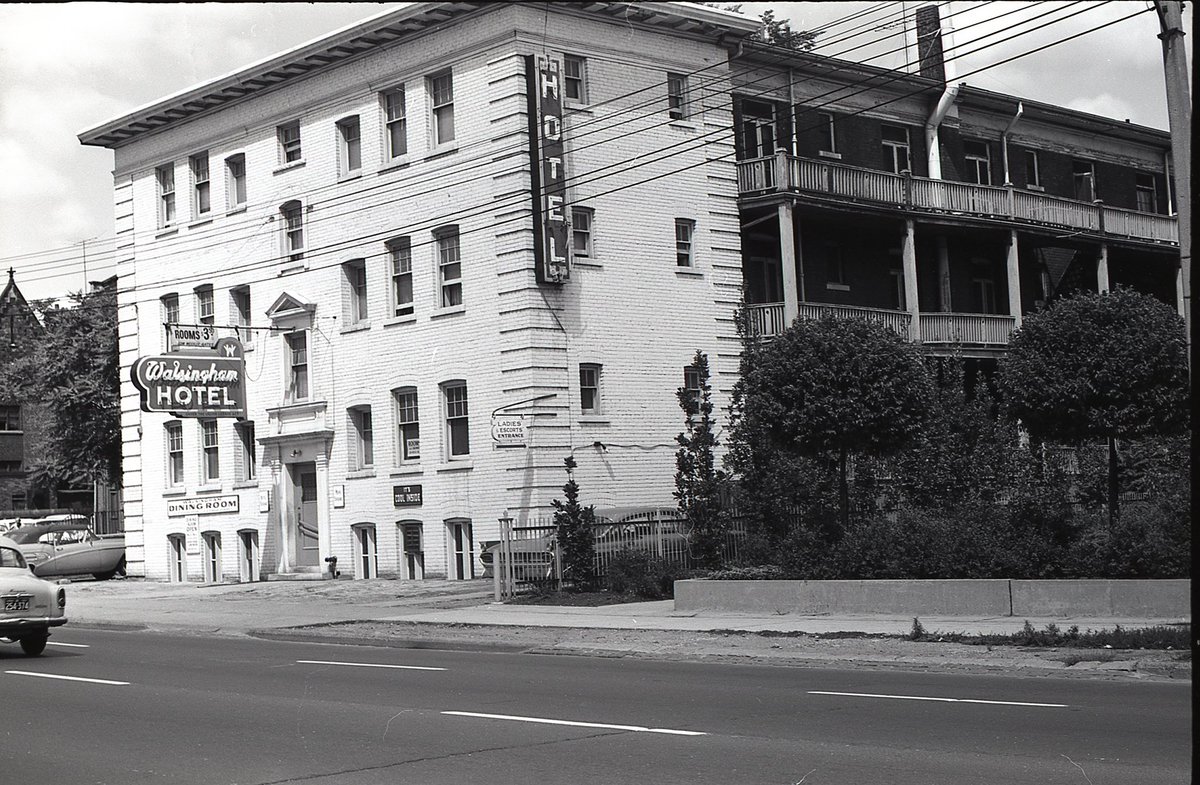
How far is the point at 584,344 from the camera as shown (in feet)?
99.3

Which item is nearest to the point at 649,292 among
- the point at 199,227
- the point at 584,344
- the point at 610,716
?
the point at 584,344

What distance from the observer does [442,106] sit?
31.3 metres

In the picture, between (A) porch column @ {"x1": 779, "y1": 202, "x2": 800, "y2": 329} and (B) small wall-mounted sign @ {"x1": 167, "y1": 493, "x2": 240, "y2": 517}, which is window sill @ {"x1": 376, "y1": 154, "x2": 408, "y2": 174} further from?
(B) small wall-mounted sign @ {"x1": 167, "y1": 493, "x2": 240, "y2": 517}

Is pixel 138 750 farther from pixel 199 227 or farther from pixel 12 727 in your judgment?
pixel 199 227

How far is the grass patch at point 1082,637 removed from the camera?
15.2 m

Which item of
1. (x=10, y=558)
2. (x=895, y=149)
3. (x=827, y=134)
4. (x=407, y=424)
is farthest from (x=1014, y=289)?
(x=10, y=558)

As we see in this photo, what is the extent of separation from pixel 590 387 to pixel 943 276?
40.1ft

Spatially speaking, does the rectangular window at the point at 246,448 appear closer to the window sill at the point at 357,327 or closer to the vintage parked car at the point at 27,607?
the window sill at the point at 357,327

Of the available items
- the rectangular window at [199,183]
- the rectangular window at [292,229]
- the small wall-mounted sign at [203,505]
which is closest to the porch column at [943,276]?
the rectangular window at [292,229]

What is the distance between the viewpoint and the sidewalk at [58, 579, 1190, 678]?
1538 cm

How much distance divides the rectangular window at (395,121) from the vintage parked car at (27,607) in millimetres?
16078

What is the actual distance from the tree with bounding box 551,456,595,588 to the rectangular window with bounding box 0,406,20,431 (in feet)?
142

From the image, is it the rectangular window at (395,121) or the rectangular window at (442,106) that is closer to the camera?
the rectangular window at (442,106)

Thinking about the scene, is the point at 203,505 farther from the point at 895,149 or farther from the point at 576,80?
the point at 895,149
